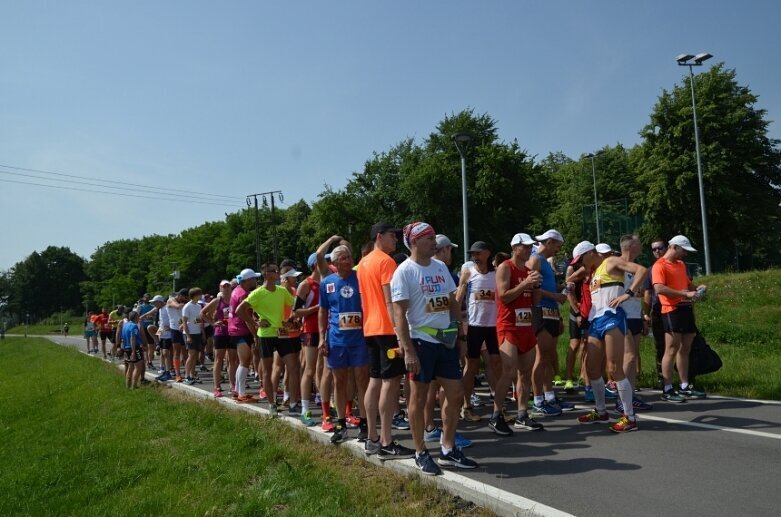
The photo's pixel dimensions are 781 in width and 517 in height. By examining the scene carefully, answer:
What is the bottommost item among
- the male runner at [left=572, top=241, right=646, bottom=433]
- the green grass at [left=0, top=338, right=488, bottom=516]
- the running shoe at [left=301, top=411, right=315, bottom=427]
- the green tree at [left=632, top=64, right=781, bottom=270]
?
the green grass at [left=0, top=338, right=488, bottom=516]

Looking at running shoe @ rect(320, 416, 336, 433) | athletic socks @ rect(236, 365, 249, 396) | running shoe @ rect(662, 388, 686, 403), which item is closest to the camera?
running shoe @ rect(320, 416, 336, 433)

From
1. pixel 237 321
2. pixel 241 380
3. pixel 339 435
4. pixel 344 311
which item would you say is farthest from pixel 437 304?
pixel 237 321

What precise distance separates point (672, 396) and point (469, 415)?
2826 mm

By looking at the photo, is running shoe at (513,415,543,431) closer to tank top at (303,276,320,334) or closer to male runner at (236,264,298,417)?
tank top at (303,276,320,334)

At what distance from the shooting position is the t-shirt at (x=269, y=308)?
8453mm

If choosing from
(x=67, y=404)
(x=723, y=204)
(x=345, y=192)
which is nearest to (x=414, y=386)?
(x=67, y=404)

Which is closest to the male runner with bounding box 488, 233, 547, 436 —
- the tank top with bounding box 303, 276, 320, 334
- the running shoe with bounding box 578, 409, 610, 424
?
the running shoe with bounding box 578, 409, 610, 424

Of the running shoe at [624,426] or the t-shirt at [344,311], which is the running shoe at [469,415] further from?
the t-shirt at [344,311]

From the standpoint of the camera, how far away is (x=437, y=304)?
5.12m

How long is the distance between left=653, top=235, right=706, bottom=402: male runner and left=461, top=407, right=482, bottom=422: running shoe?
271 centimetres

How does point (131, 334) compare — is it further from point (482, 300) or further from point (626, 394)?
point (626, 394)

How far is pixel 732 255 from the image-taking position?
3019 centimetres

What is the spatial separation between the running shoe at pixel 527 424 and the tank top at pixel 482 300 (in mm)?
1121

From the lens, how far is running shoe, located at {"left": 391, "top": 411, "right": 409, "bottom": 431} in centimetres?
712
